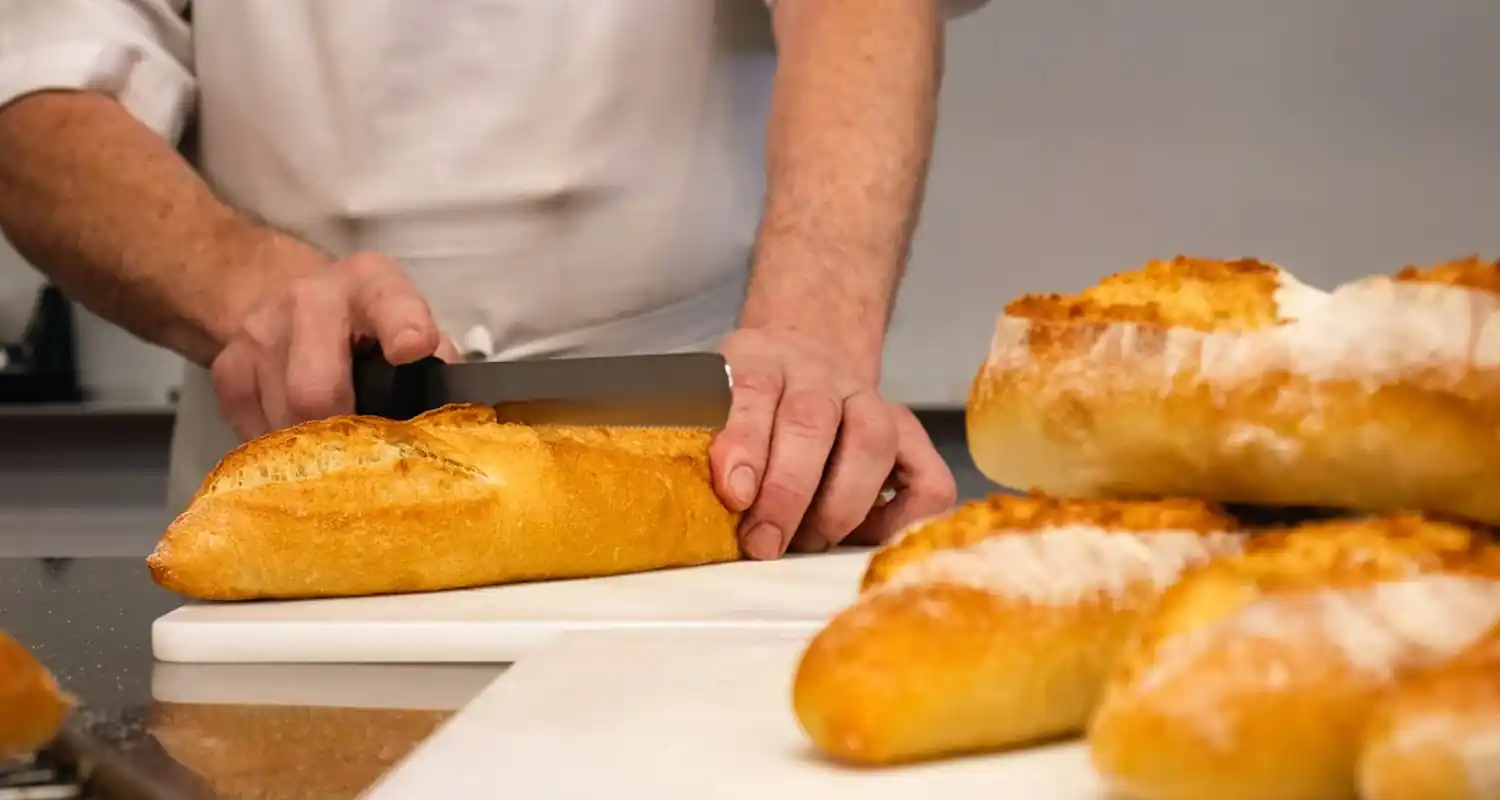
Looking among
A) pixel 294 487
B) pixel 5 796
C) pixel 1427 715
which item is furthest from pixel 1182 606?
pixel 294 487

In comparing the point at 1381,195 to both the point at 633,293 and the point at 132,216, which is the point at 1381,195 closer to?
the point at 633,293

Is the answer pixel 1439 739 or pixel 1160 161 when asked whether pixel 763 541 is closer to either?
pixel 1439 739

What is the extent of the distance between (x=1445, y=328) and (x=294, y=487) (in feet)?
1.86

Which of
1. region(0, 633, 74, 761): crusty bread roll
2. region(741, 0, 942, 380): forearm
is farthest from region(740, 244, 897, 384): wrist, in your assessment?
region(0, 633, 74, 761): crusty bread roll

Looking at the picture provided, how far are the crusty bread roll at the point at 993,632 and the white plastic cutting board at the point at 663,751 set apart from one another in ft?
0.04

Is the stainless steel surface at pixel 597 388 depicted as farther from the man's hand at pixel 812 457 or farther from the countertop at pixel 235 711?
the countertop at pixel 235 711

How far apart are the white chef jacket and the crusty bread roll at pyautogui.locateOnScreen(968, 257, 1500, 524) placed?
838mm

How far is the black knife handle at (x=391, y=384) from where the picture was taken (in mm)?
921

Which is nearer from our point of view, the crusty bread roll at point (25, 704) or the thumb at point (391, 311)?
the crusty bread roll at point (25, 704)

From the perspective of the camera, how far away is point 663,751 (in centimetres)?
41

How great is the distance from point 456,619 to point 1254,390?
1.26 feet

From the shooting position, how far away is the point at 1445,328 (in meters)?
0.39

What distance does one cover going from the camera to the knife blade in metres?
0.89

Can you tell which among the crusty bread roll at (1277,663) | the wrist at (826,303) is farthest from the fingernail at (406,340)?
the crusty bread roll at (1277,663)
